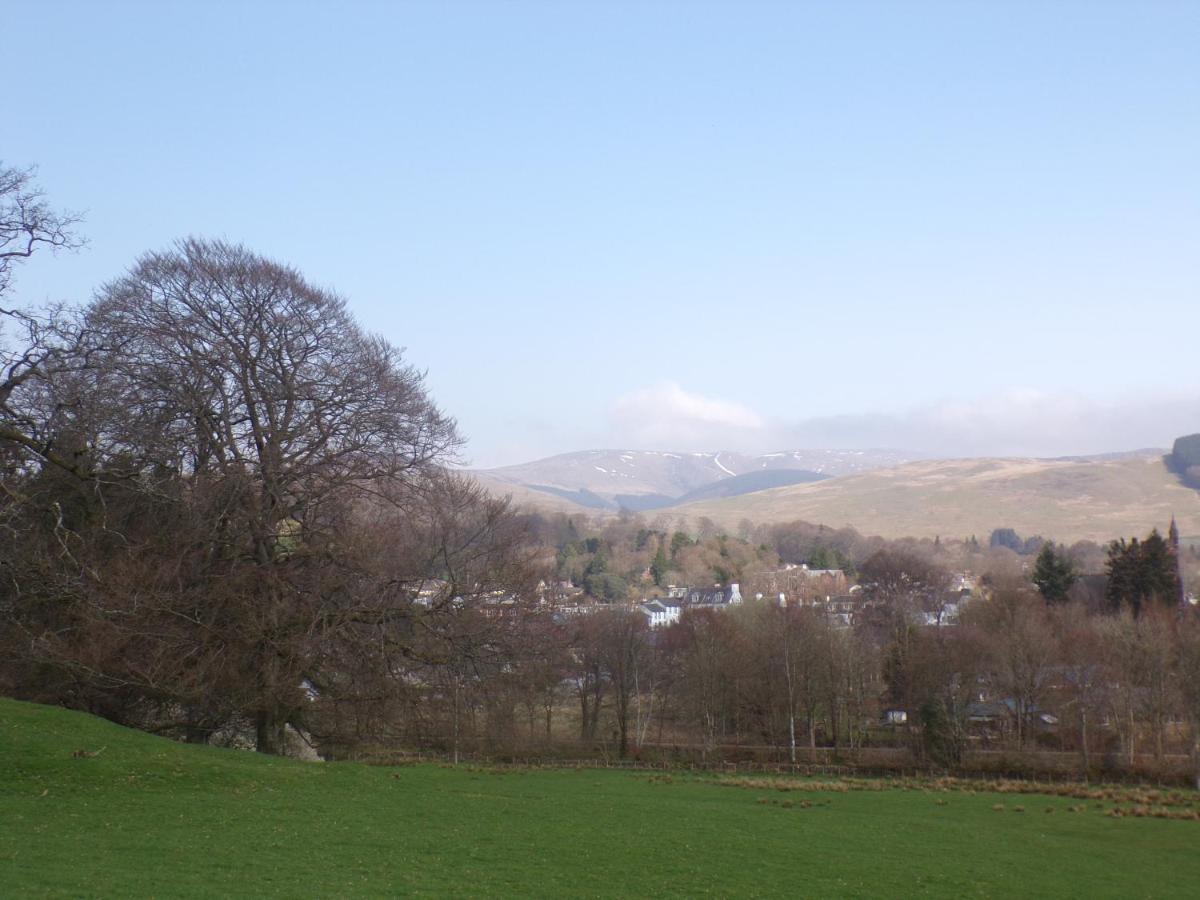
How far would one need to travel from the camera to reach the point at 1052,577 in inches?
3135

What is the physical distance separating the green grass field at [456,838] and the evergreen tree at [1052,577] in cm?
5208

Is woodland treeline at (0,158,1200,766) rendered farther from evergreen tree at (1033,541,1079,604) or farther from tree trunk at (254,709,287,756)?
evergreen tree at (1033,541,1079,604)

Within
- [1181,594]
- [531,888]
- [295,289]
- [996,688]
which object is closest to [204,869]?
[531,888]

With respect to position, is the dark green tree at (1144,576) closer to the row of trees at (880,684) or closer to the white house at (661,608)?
the row of trees at (880,684)

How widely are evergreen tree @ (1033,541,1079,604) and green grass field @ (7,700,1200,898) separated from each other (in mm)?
52075

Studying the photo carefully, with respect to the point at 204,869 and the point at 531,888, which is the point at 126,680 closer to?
the point at 204,869

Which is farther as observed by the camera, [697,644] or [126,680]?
[697,644]

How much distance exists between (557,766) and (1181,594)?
175 ft

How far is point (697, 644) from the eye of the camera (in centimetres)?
6109

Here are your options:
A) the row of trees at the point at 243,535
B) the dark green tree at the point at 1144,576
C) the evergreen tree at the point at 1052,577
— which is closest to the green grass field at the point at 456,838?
the row of trees at the point at 243,535

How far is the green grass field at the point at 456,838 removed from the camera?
15.0 meters

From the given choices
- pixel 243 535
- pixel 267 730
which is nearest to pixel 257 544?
pixel 243 535

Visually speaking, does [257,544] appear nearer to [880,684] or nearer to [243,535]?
[243,535]

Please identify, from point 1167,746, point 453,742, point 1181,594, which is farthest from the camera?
point 1181,594
